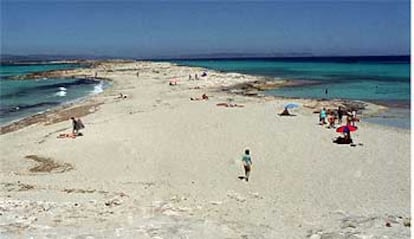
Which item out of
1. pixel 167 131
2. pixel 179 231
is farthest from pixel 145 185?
pixel 167 131

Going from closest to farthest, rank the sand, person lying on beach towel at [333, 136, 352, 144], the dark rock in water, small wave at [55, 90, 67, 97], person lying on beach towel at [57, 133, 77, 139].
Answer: the dark rock in water, the sand, person lying on beach towel at [333, 136, 352, 144], person lying on beach towel at [57, 133, 77, 139], small wave at [55, 90, 67, 97]

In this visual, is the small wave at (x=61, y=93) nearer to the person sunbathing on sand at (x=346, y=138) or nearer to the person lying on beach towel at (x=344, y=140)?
the person lying on beach towel at (x=344, y=140)

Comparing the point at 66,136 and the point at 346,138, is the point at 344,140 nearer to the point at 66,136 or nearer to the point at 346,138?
the point at 346,138

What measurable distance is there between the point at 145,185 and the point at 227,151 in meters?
5.37

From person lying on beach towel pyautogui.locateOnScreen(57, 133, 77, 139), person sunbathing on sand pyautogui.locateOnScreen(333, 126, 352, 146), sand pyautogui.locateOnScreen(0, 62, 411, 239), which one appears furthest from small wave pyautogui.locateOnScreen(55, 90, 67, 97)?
person sunbathing on sand pyautogui.locateOnScreen(333, 126, 352, 146)

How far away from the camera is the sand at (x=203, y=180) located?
40.9ft

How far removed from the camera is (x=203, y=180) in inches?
661

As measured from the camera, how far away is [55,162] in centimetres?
1972

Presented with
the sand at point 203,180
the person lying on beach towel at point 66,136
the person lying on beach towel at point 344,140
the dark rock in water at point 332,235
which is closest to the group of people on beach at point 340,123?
the person lying on beach towel at point 344,140

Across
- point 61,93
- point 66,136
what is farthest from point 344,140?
point 61,93

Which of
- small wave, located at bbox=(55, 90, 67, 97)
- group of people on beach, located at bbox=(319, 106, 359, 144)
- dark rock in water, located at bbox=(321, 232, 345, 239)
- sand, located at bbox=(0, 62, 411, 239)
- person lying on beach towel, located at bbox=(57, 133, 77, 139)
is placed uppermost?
group of people on beach, located at bbox=(319, 106, 359, 144)

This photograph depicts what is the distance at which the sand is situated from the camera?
12.5m

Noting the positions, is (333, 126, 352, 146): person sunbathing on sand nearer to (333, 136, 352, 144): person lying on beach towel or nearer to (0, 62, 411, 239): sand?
(333, 136, 352, 144): person lying on beach towel

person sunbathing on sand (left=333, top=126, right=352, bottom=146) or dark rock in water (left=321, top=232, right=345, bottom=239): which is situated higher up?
person sunbathing on sand (left=333, top=126, right=352, bottom=146)
